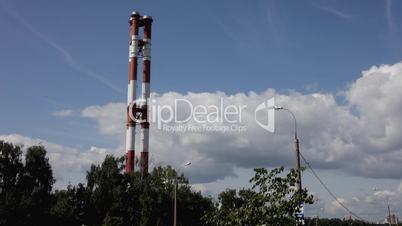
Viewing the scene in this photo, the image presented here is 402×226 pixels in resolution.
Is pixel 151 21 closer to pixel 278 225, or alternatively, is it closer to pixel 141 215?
pixel 141 215

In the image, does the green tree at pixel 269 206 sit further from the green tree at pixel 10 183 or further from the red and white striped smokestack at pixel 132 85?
the red and white striped smokestack at pixel 132 85

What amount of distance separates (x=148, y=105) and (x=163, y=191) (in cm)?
1497

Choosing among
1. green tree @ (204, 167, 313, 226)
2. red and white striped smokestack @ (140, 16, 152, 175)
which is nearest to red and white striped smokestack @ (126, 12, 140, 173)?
red and white striped smokestack @ (140, 16, 152, 175)

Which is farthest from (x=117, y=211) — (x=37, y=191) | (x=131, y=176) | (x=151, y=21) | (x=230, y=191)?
(x=230, y=191)

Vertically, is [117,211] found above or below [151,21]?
below

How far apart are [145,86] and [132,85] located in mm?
2377

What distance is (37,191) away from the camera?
47.9m

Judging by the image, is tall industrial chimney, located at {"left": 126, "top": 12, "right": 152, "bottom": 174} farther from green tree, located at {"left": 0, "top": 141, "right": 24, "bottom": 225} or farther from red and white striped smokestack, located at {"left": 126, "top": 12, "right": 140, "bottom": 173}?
green tree, located at {"left": 0, "top": 141, "right": 24, "bottom": 225}

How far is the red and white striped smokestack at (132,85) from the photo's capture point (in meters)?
69.2

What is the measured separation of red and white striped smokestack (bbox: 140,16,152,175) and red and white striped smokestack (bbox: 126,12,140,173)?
1.44 m

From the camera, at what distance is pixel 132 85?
72062mm

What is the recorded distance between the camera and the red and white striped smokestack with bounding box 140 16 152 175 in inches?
2790

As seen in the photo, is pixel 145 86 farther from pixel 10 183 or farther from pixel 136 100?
pixel 10 183

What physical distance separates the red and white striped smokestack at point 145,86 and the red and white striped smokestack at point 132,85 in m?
1.44
